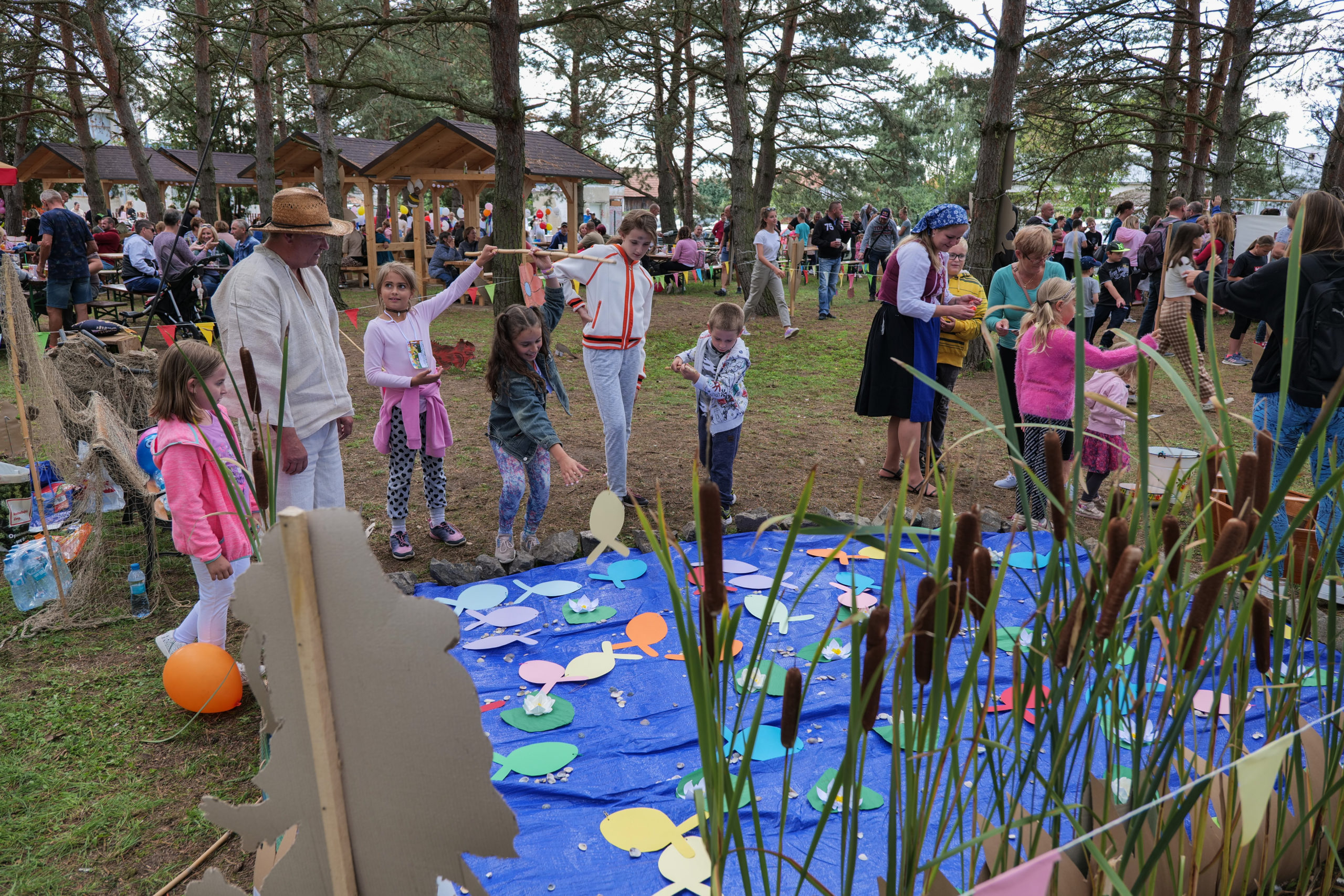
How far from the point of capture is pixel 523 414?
3.76m

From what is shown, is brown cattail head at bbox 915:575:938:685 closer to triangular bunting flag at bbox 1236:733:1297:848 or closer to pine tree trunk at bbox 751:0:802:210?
triangular bunting flag at bbox 1236:733:1297:848

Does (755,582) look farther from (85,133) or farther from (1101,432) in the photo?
(85,133)

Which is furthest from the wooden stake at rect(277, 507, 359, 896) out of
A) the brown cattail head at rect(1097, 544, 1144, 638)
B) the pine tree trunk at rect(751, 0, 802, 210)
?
the pine tree trunk at rect(751, 0, 802, 210)

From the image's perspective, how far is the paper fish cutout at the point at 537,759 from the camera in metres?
2.52

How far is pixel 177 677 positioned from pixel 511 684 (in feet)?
3.39

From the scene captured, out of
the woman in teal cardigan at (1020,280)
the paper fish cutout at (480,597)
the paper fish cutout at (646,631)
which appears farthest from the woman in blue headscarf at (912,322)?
the paper fish cutout at (480,597)

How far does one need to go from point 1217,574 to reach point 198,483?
9.28ft

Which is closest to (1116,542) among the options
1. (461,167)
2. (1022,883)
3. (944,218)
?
(1022,883)

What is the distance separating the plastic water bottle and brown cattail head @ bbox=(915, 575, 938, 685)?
359 cm

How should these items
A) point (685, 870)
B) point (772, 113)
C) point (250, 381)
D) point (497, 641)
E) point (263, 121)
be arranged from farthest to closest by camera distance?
1. point (772, 113)
2. point (263, 121)
3. point (497, 641)
4. point (685, 870)
5. point (250, 381)

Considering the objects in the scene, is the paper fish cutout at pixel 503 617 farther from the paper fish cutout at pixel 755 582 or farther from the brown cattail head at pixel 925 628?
the brown cattail head at pixel 925 628

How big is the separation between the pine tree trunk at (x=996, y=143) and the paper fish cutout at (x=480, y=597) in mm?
6186

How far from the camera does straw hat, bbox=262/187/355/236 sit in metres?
2.71

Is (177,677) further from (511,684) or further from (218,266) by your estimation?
(218,266)
